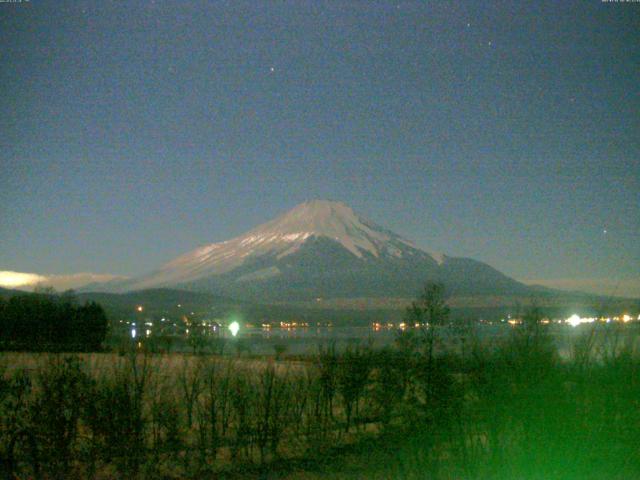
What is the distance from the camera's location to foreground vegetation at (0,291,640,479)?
14.4 ft

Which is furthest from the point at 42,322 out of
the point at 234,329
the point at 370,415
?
the point at 234,329

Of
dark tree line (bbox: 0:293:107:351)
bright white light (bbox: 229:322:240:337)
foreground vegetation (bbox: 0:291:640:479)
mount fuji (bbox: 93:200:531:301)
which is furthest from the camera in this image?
mount fuji (bbox: 93:200:531:301)

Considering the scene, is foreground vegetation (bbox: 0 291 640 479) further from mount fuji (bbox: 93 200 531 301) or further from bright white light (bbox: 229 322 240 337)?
mount fuji (bbox: 93 200 531 301)

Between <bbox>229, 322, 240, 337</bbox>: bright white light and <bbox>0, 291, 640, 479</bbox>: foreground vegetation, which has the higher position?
<bbox>0, 291, 640, 479</bbox>: foreground vegetation

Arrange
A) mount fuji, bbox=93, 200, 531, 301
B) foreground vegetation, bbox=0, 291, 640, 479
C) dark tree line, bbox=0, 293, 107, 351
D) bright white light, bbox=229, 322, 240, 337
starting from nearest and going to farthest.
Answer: foreground vegetation, bbox=0, 291, 640, 479 < dark tree line, bbox=0, 293, 107, 351 < bright white light, bbox=229, 322, 240, 337 < mount fuji, bbox=93, 200, 531, 301

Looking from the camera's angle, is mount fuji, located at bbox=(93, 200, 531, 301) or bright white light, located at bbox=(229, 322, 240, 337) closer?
bright white light, located at bbox=(229, 322, 240, 337)

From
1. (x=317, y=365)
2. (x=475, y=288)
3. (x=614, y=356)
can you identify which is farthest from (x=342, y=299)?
(x=614, y=356)

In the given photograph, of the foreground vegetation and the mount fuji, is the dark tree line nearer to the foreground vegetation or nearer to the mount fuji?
the foreground vegetation

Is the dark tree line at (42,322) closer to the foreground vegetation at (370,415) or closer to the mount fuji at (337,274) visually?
the foreground vegetation at (370,415)

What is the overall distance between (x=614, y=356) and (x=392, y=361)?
9.18m

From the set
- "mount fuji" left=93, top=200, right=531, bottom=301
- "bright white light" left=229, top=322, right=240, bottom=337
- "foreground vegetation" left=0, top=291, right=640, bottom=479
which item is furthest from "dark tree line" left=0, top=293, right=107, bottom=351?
"mount fuji" left=93, top=200, right=531, bottom=301

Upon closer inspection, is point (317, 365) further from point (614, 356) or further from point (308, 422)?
point (614, 356)

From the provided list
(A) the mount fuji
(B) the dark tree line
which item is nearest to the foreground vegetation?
(B) the dark tree line

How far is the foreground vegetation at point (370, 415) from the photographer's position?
14.4ft
